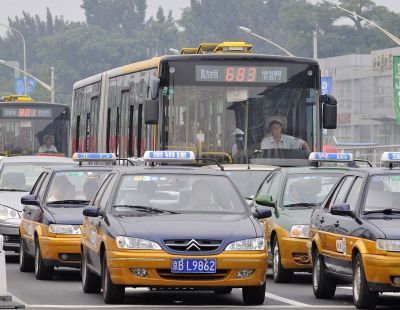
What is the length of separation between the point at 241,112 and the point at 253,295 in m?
11.3

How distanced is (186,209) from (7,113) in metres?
27.0

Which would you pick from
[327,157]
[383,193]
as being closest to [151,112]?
[327,157]

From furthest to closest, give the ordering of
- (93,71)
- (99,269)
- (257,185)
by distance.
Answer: (93,71) → (257,185) → (99,269)

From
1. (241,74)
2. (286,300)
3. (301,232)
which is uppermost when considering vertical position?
(241,74)

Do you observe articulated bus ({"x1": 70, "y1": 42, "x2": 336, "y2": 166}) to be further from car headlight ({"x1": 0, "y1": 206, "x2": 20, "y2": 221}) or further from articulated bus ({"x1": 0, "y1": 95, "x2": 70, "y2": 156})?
articulated bus ({"x1": 0, "y1": 95, "x2": 70, "y2": 156})

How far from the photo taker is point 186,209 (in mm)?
15977

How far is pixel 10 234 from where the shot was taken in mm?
22734

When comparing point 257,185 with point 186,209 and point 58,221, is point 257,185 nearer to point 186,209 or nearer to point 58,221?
point 58,221

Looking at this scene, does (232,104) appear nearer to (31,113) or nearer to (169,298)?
(169,298)

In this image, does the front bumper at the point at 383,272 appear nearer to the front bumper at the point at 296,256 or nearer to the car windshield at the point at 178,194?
the car windshield at the point at 178,194

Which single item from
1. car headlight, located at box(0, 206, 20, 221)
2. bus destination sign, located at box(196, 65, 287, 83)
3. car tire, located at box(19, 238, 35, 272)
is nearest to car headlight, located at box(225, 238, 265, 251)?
car tire, located at box(19, 238, 35, 272)

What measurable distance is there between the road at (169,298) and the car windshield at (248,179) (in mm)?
4323

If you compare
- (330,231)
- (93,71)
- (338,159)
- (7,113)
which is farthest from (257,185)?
(93,71)

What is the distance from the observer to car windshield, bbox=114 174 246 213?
16031 mm
